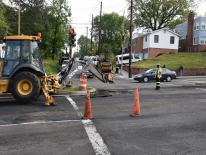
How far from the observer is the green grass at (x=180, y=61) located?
184 ft

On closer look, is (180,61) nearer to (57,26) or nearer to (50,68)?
(50,68)

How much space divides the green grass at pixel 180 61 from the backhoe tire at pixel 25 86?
1596 inches

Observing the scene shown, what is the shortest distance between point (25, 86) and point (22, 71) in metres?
0.61

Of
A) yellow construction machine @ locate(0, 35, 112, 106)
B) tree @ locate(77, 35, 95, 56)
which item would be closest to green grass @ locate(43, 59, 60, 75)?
yellow construction machine @ locate(0, 35, 112, 106)

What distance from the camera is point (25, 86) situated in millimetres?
16344

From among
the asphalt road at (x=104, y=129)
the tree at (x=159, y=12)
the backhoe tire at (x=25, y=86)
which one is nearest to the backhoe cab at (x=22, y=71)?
the backhoe tire at (x=25, y=86)

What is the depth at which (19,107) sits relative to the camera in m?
15.4

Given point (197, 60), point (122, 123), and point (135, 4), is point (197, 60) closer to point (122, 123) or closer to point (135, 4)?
point (135, 4)

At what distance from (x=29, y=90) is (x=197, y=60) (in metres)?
46.0

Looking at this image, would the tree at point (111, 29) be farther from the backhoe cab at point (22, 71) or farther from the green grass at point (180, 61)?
the backhoe cab at point (22, 71)

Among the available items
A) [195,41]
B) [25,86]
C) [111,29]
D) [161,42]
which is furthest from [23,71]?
[111,29]

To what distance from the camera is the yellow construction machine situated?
16172 millimetres

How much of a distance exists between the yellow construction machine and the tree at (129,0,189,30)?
253ft

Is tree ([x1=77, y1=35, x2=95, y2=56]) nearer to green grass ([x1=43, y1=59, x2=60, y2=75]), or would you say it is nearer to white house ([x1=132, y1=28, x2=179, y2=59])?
white house ([x1=132, y1=28, x2=179, y2=59])
